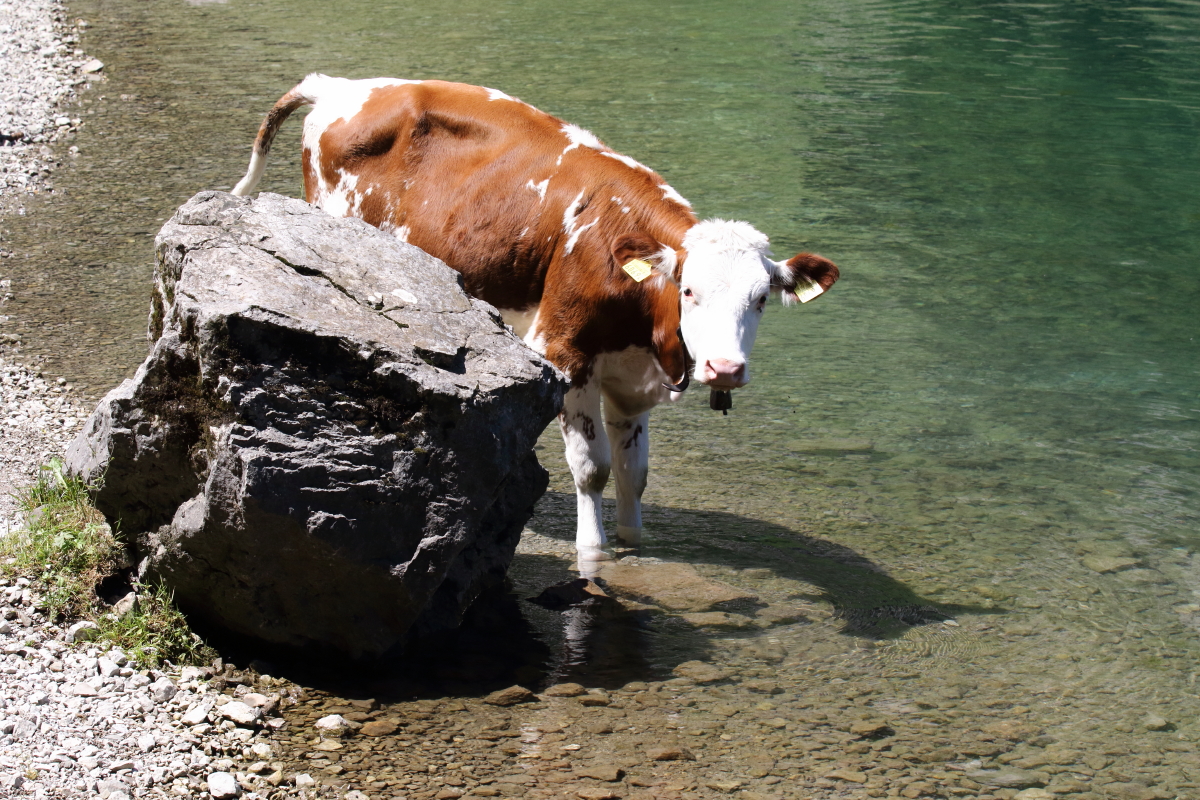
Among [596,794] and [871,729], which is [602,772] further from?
[871,729]

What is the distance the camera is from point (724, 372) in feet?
15.6

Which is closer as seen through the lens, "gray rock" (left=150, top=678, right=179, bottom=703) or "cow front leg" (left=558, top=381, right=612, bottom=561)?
"gray rock" (left=150, top=678, right=179, bottom=703)

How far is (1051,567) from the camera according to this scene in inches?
230

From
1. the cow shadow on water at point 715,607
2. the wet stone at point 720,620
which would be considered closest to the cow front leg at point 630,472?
the cow shadow on water at point 715,607

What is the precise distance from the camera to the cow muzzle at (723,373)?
4762mm

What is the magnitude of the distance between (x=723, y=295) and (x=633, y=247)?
0.47 meters

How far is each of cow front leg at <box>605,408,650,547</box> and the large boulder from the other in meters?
1.42

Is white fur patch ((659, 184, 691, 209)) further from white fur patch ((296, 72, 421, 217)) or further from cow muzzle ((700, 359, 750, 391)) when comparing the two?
white fur patch ((296, 72, 421, 217))

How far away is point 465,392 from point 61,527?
1.79m

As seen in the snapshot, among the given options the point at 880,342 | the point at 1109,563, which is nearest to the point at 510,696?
the point at 1109,563

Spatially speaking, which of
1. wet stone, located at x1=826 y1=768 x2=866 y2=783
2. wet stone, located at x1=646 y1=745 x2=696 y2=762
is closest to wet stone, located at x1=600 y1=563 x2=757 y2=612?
wet stone, located at x1=646 y1=745 x2=696 y2=762

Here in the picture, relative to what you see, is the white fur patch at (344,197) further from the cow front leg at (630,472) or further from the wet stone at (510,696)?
the wet stone at (510,696)

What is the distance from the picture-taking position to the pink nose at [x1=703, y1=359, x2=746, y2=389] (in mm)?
4762

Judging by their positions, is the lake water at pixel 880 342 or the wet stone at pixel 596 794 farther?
the lake water at pixel 880 342
